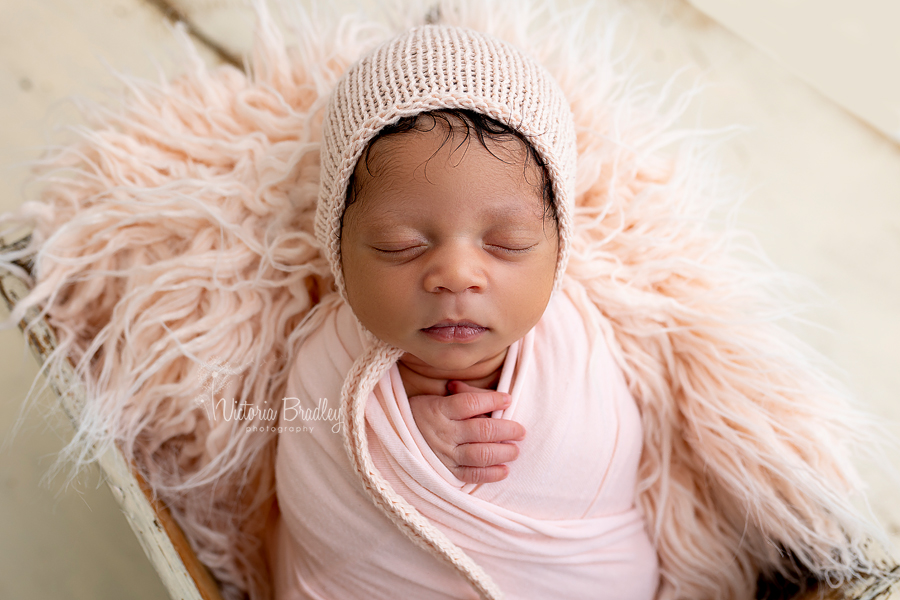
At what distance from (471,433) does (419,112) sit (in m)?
0.48

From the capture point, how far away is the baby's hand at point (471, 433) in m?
0.94

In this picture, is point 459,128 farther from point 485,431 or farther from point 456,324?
point 485,431

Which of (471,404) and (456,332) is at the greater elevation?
(456,332)

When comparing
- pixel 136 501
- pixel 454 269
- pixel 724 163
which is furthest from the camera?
pixel 724 163

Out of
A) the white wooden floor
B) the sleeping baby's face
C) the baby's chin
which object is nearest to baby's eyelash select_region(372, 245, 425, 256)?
the sleeping baby's face

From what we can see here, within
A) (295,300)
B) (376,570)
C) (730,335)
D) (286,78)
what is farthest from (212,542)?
(730,335)

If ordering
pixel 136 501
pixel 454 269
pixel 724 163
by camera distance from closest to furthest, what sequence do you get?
pixel 454 269, pixel 136 501, pixel 724 163

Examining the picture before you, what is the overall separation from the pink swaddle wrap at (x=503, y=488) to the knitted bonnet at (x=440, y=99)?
19cm

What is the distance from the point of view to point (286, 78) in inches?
45.0

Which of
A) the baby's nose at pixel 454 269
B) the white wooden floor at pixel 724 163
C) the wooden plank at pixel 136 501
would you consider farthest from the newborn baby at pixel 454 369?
the white wooden floor at pixel 724 163

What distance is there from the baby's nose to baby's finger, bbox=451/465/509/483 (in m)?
0.31

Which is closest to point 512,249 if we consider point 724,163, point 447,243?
point 447,243

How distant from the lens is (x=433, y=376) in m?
1.00

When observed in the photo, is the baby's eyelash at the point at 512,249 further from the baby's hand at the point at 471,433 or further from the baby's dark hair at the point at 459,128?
the baby's hand at the point at 471,433
